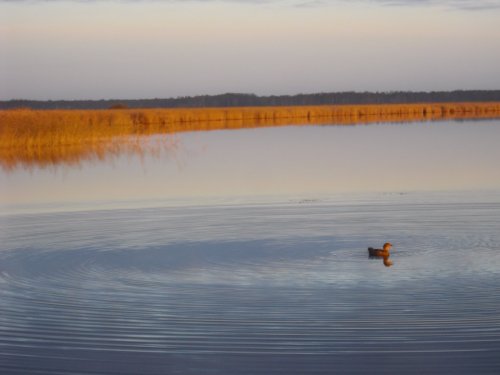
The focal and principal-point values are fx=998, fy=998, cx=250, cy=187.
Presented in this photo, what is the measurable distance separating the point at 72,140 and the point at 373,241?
2596cm

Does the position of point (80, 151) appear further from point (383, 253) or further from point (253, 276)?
point (253, 276)

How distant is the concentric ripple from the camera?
7.22 m

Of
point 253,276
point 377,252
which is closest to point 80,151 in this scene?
point 377,252

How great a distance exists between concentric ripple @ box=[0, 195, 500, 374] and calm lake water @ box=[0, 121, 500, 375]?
2 centimetres

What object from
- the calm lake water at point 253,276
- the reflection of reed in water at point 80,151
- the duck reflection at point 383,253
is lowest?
the reflection of reed in water at point 80,151

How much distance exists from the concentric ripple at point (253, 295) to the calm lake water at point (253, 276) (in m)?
0.02

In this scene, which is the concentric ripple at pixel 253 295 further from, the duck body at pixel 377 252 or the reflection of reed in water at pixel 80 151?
the reflection of reed in water at pixel 80 151

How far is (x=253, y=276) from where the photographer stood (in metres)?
10.3

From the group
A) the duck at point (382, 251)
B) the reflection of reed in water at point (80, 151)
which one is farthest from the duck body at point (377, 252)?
the reflection of reed in water at point (80, 151)

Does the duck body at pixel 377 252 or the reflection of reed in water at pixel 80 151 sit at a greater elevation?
the duck body at pixel 377 252

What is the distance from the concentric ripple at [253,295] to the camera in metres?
7.22

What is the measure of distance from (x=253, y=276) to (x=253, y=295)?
100 centimetres

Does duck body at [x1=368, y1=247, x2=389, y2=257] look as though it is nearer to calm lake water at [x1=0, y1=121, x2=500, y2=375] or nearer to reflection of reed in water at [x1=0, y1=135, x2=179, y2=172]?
calm lake water at [x1=0, y1=121, x2=500, y2=375]

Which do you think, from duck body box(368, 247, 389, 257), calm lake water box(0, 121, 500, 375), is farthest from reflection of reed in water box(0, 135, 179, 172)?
duck body box(368, 247, 389, 257)
